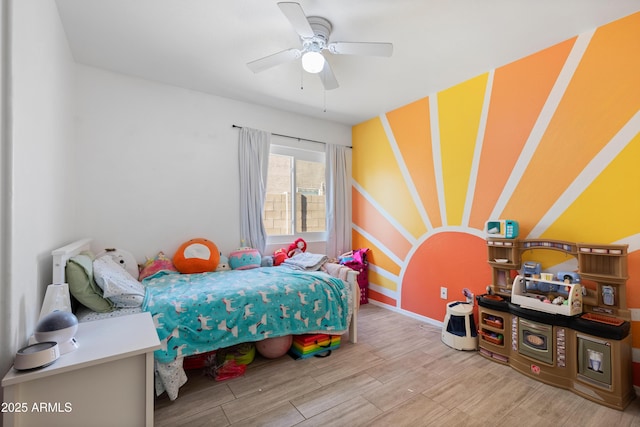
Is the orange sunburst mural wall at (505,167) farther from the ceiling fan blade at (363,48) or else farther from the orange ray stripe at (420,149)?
the ceiling fan blade at (363,48)

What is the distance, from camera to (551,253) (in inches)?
92.0

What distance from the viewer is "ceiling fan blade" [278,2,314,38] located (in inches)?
62.5

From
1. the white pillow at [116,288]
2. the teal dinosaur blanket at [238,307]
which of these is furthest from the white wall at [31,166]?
the teal dinosaur blanket at [238,307]

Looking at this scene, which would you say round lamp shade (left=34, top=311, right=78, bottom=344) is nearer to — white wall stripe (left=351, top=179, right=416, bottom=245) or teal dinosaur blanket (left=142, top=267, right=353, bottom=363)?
→ teal dinosaur blanket (left=142, top=267, right=353, bottom=363)

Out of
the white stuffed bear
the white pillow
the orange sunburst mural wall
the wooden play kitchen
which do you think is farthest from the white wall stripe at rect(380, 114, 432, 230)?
the white stuffed bear

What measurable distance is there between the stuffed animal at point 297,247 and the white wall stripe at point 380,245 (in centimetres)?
99

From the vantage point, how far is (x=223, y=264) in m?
3.12

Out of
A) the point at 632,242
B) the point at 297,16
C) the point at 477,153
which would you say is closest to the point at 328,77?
the point at 297,16

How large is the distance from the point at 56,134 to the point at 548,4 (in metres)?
3.39

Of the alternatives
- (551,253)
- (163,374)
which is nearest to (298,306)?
(163,374)

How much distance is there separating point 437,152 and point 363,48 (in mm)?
1647

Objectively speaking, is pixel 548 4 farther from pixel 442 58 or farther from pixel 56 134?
pixel 56 134

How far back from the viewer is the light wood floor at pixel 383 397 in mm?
1721

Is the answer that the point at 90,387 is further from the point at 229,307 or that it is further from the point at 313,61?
the point at 313,61
